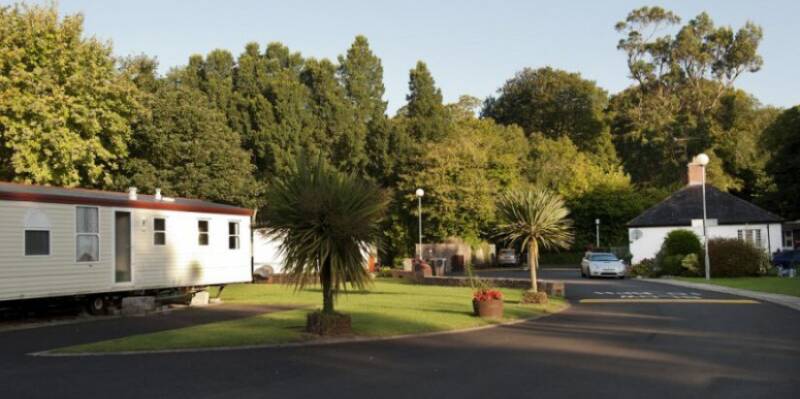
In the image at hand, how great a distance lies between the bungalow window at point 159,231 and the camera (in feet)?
77.0

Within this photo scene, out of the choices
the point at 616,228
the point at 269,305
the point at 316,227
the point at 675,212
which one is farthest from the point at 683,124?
the point at 316,227

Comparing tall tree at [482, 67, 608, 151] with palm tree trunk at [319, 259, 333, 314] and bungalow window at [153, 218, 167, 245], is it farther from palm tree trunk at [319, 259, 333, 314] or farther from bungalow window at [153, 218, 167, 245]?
palm tree trunk at [319, 259, 333, 314]

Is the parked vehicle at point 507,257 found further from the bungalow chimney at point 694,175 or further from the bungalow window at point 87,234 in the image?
the bungalow window at point 87,234

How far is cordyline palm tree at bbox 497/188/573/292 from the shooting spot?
82.6ft

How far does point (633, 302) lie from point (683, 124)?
52491 millimetres

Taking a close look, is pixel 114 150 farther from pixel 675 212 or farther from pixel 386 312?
pixel 675 212

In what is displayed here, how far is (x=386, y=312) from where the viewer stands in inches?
829

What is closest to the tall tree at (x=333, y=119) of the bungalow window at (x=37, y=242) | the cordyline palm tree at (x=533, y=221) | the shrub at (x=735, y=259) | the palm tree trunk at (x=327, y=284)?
Answer: the shrub at (x=735, y=259)

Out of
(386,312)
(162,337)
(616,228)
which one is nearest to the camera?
(162,337)

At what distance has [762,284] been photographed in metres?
32.9

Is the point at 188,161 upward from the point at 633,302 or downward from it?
upward

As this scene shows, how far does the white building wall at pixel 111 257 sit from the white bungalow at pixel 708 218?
29.8 m

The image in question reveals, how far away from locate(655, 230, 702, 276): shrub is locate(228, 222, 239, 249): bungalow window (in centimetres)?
2424

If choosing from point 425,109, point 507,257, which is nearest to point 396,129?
point 425,109
